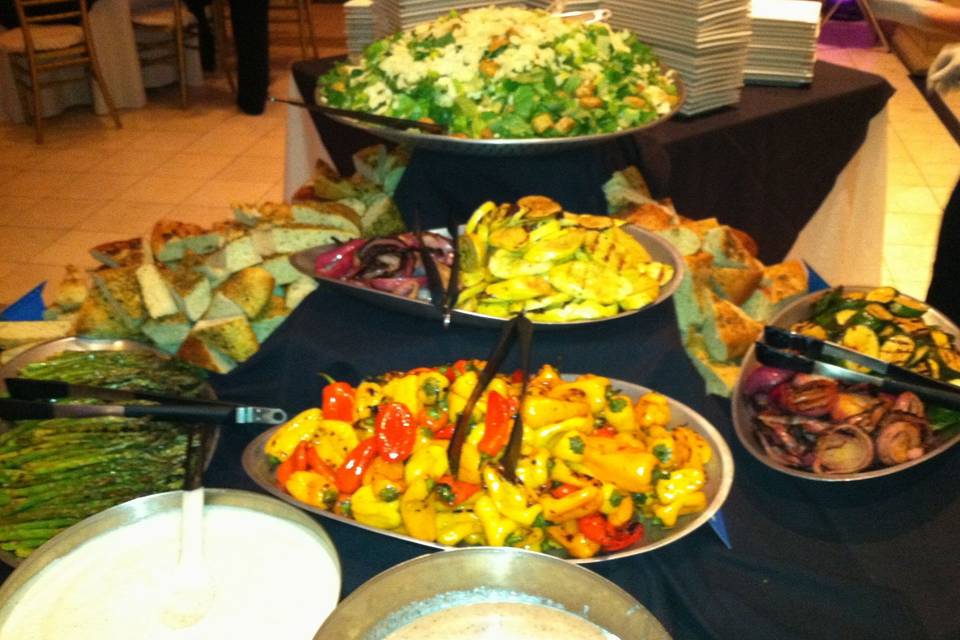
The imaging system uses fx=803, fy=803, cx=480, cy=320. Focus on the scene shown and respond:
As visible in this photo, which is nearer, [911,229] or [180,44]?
[911,229]

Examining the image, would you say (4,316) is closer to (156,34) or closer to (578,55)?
(578,55)

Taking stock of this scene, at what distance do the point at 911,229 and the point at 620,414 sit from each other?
361 cm

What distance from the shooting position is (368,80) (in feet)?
6.20

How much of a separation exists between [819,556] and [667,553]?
0.21 m

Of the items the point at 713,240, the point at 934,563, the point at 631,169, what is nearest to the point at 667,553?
the point at 934,563

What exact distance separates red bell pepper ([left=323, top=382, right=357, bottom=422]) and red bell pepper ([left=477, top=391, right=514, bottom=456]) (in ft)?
0.70

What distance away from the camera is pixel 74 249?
12.6 feet

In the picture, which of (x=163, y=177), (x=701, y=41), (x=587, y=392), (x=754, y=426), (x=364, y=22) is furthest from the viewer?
(x=163, y=177)

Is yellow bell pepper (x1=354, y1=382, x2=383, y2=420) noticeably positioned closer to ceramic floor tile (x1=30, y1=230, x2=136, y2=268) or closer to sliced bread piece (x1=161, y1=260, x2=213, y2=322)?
sliced bread piece (x1=161, y1=260, x2=213, y2=322)

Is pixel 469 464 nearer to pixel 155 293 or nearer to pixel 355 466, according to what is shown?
pixel 355 466

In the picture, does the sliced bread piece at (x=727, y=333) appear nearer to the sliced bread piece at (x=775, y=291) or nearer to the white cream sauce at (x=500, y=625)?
the sliced bread piece at (x=775, y=291)

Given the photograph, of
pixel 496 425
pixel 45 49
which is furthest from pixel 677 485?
pixel 45 49

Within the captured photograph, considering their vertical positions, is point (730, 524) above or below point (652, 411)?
below

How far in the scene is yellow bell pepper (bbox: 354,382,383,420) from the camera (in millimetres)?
1150
